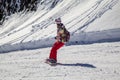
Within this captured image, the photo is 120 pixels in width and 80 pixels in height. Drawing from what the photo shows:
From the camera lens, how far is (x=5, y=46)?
1151 cm

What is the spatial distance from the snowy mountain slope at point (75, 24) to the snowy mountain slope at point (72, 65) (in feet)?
2.09

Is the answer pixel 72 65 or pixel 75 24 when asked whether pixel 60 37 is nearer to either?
pixel 72 65

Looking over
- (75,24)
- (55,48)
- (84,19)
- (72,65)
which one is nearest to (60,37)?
(55,48)

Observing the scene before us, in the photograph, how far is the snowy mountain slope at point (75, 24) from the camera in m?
8.72

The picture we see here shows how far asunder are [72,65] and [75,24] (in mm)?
4330

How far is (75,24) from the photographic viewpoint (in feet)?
36.4

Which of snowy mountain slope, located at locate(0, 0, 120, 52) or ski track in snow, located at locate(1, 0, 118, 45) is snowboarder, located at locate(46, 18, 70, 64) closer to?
snowy mountain slope, located at locate(0, 0, 120, 52)

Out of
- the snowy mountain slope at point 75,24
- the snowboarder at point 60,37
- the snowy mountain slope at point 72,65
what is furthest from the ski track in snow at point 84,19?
the snowboarder at point 60,37

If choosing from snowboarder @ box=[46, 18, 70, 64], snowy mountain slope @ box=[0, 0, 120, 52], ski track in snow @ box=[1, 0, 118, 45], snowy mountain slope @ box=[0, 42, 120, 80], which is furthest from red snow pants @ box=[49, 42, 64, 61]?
ski track in snow @ box=[1, 0, 118, 45]

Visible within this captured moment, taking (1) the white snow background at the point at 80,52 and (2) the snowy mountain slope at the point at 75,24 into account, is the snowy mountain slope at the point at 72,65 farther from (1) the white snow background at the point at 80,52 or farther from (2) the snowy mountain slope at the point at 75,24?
(2) the snowy mountain slope at the point at 75,24

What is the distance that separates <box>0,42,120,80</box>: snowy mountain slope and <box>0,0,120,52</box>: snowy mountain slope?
64cm

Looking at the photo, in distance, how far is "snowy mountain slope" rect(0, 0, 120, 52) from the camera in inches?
343

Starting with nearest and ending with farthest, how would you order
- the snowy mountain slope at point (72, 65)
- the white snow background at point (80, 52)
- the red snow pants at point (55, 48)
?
the snowy mountain slope at point (72, 65) < the white snow background at point (80, 52) < the red snow pants at point (55, 48)

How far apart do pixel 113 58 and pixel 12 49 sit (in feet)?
19.8
